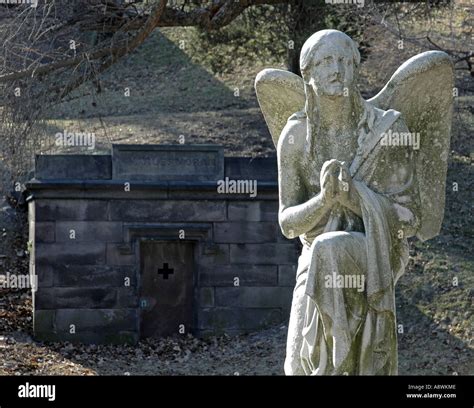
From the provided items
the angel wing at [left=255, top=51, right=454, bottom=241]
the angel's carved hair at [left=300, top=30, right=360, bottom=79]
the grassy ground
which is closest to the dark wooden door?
the grassy ground

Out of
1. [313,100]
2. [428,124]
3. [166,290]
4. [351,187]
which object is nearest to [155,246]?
[166,290]

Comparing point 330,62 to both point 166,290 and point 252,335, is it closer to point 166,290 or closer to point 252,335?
point 252,335

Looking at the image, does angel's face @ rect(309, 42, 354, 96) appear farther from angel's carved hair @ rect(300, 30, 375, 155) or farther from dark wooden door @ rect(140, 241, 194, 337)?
dark wooden door @ rect(140, 241, 194, 337)

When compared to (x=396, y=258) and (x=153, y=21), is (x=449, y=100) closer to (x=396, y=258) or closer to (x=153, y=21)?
(x=396, y=258)

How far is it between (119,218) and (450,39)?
10.6 m

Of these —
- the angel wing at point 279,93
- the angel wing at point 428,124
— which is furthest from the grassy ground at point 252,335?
the angel wing at point 279,93

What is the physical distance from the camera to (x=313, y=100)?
7.56 meters

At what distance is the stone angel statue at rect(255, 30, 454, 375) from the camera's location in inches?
283

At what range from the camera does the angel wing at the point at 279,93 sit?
7840mm

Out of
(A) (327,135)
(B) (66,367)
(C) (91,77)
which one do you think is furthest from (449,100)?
(C) (91,77)

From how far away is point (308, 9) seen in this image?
862 inches

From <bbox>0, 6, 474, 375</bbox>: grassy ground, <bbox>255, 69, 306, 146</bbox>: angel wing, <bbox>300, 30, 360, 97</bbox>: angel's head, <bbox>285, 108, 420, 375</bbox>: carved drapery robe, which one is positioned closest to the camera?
<bbox>285, 108, 420, 375</bbox>: carved drapery robe

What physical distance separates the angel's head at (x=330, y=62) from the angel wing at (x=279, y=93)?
331 mm

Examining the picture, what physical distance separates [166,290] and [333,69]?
10.8 metres
